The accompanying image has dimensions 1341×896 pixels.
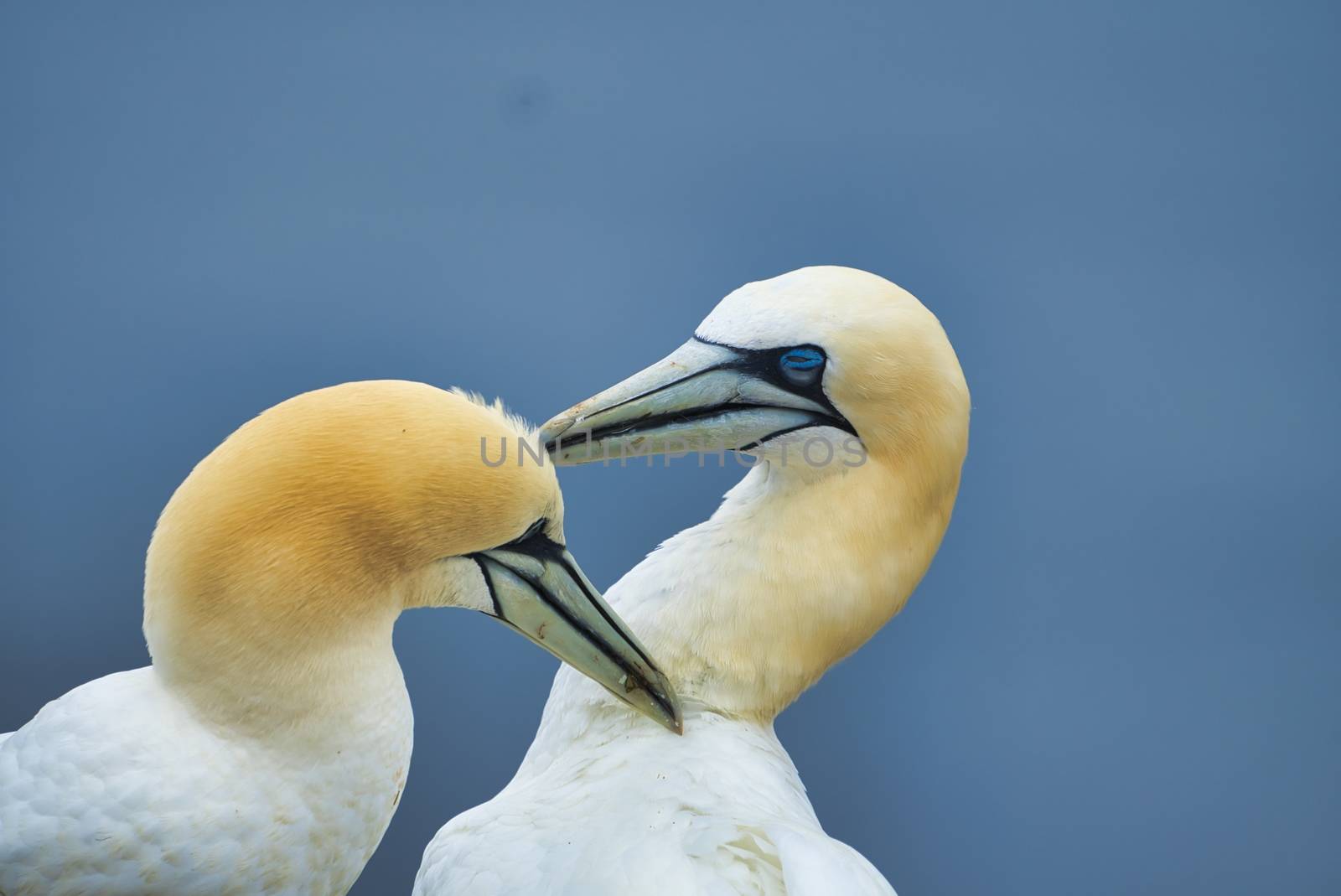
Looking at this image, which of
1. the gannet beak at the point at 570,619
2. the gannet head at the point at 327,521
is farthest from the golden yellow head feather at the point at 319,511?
the gannet beak at the point at 570,619

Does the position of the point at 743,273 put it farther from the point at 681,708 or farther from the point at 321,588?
the point at 321,588

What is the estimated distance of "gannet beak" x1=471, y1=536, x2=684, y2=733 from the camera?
1759mm

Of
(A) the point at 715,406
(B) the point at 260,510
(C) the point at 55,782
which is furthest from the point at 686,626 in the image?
(C) the point at 55,782

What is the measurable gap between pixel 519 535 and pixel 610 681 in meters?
0.36

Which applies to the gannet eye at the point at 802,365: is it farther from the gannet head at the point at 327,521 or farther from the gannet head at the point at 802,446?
the gannet head at the point at 327,521

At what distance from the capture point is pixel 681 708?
2080 millimetres

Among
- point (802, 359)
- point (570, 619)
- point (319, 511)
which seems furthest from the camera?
point (802, 359)

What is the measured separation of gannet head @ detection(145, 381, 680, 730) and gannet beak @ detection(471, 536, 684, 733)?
Answer: 0.19ft

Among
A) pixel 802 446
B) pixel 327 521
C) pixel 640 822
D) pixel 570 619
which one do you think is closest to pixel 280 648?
pixel 327 521

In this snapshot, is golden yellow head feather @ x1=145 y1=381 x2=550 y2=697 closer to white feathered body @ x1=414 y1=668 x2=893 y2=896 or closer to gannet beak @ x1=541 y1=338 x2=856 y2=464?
gannet beak @ x1=541 y1=338 x2=856 y2=464

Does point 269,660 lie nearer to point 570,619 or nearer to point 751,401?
point 570,619

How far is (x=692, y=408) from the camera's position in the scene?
2.04 metres

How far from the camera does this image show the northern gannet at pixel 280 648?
5.18 ft

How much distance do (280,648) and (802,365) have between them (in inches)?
35.4
